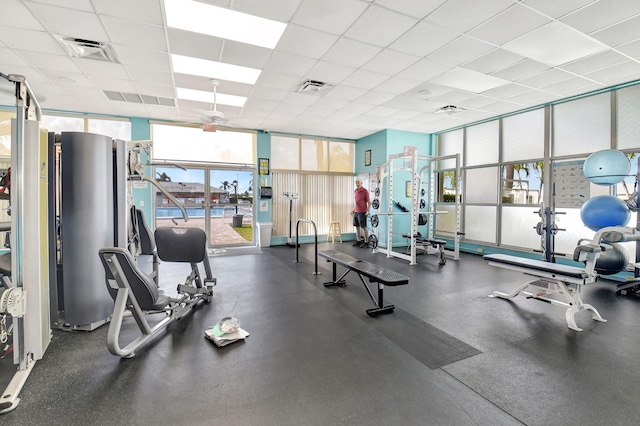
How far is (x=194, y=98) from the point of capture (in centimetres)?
544

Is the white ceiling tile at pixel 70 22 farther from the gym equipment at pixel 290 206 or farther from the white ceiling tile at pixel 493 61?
the gym equipment at pixel 290 206

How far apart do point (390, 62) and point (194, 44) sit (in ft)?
8.49

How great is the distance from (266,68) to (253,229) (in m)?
4.76

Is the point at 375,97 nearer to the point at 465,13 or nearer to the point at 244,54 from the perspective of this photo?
the point at 465,13

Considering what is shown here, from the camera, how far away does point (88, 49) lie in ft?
11.9

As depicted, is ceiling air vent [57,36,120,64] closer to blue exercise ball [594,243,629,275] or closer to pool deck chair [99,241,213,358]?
pool deck chair [99,241,213,358]

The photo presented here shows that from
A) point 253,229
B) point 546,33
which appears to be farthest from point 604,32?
point 253,229

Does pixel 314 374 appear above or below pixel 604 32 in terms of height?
below

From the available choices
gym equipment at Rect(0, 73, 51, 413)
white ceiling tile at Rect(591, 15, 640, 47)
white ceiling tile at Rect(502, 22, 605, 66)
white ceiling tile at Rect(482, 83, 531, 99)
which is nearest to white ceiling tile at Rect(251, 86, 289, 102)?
gym equipment at Rect(0, 73, 51, 413)

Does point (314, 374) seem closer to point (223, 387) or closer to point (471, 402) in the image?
point (223, 387)

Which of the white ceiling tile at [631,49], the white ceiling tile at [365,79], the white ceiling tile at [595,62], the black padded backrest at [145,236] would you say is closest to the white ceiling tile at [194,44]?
the white ceiling tile at [365,79]

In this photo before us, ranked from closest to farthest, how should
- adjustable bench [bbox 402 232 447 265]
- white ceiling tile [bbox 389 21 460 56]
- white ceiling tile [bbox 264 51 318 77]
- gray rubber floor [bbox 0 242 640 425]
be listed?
gray rubber floor [bbox 0 242 640 425]
white ceiling tile [bbox 389 21 460 56]
white ceiling tile [bbox 264 51 318 77]
adjustable bench [bbox 402 232 447 265]

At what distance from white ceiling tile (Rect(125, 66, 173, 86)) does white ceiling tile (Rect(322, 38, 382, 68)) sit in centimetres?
252

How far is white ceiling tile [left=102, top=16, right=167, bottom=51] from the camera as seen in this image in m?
3.09
